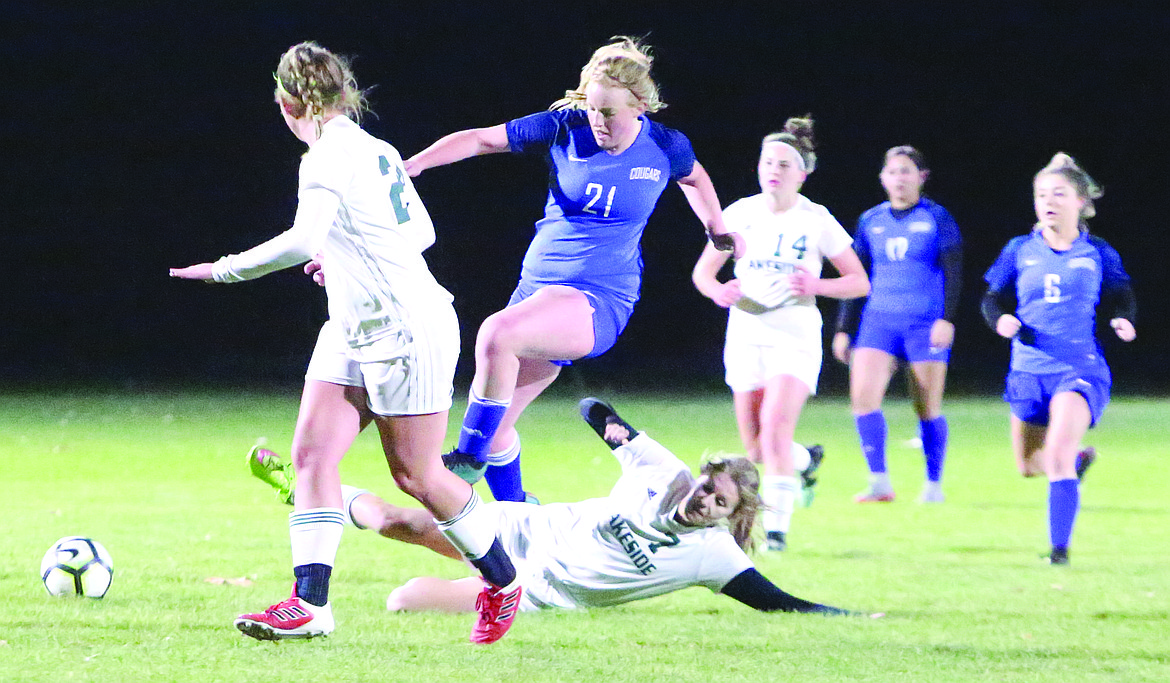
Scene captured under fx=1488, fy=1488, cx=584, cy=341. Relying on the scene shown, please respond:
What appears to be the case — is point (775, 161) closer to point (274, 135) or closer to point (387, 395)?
point (387, 395)

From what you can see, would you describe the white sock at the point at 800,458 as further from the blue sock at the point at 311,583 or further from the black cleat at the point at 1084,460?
the blue sock at the point at 311,583

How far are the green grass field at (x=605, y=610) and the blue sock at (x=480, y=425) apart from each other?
585mm

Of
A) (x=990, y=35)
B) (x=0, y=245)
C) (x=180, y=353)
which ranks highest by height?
(x=990, y=35)

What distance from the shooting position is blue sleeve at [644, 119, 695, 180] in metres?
5.09

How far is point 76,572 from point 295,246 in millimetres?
1754

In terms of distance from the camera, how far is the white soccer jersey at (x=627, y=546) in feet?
14.5

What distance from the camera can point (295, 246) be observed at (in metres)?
3.56

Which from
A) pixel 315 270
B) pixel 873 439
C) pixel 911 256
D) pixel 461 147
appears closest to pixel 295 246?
pixel 315 270

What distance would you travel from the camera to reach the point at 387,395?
12.8 ft

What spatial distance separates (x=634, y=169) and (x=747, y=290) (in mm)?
1722

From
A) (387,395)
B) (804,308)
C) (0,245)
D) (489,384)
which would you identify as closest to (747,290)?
(804,308)

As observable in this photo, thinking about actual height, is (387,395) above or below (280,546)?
above

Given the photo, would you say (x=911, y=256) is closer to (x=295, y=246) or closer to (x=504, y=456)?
(x=504, y=456)

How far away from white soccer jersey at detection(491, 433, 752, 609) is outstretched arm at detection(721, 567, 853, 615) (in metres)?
0.03
